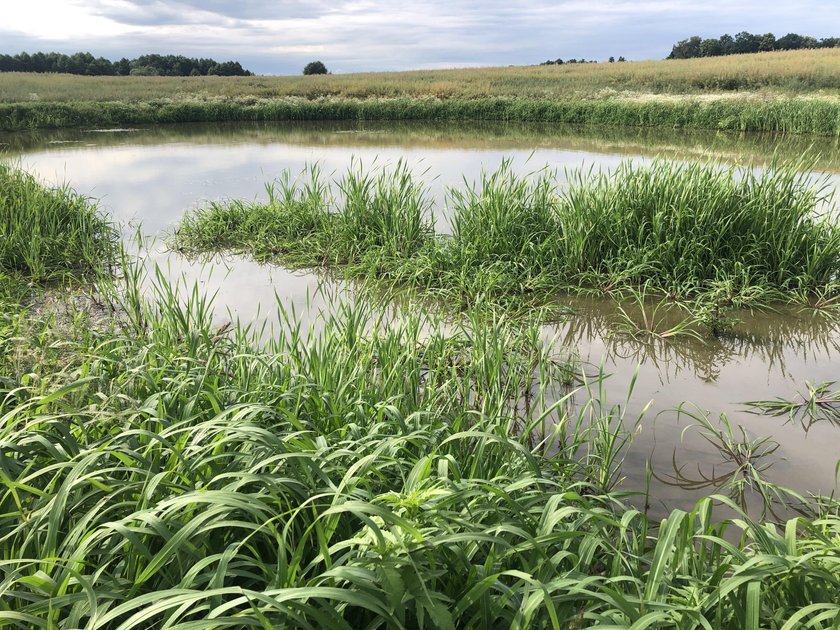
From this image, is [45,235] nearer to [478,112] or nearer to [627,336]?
[627,336]

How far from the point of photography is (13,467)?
1.57 m

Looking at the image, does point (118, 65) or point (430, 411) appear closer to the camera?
point (430, 411)

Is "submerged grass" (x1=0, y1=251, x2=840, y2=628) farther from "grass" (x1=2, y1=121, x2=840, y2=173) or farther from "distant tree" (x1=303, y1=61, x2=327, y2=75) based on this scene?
"distant tree" (x1=303, y1=61, x2=327, y2=75)

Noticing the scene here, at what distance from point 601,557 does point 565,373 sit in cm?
143

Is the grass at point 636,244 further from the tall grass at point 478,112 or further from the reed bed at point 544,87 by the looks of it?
the reed bed at point 544,87

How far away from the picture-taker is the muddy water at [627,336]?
2590 mm

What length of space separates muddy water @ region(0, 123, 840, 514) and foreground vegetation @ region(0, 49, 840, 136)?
13.3 ft

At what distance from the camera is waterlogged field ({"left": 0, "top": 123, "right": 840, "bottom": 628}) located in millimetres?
1287

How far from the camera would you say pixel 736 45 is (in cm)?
5534

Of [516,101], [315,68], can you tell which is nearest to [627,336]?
[516,101]

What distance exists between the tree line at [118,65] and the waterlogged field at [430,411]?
48.0m

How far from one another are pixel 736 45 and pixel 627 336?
211ft

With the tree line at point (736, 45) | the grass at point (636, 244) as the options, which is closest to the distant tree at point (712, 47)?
the tree line at point (736, 45)

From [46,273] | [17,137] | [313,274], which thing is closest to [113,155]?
[17,137]
